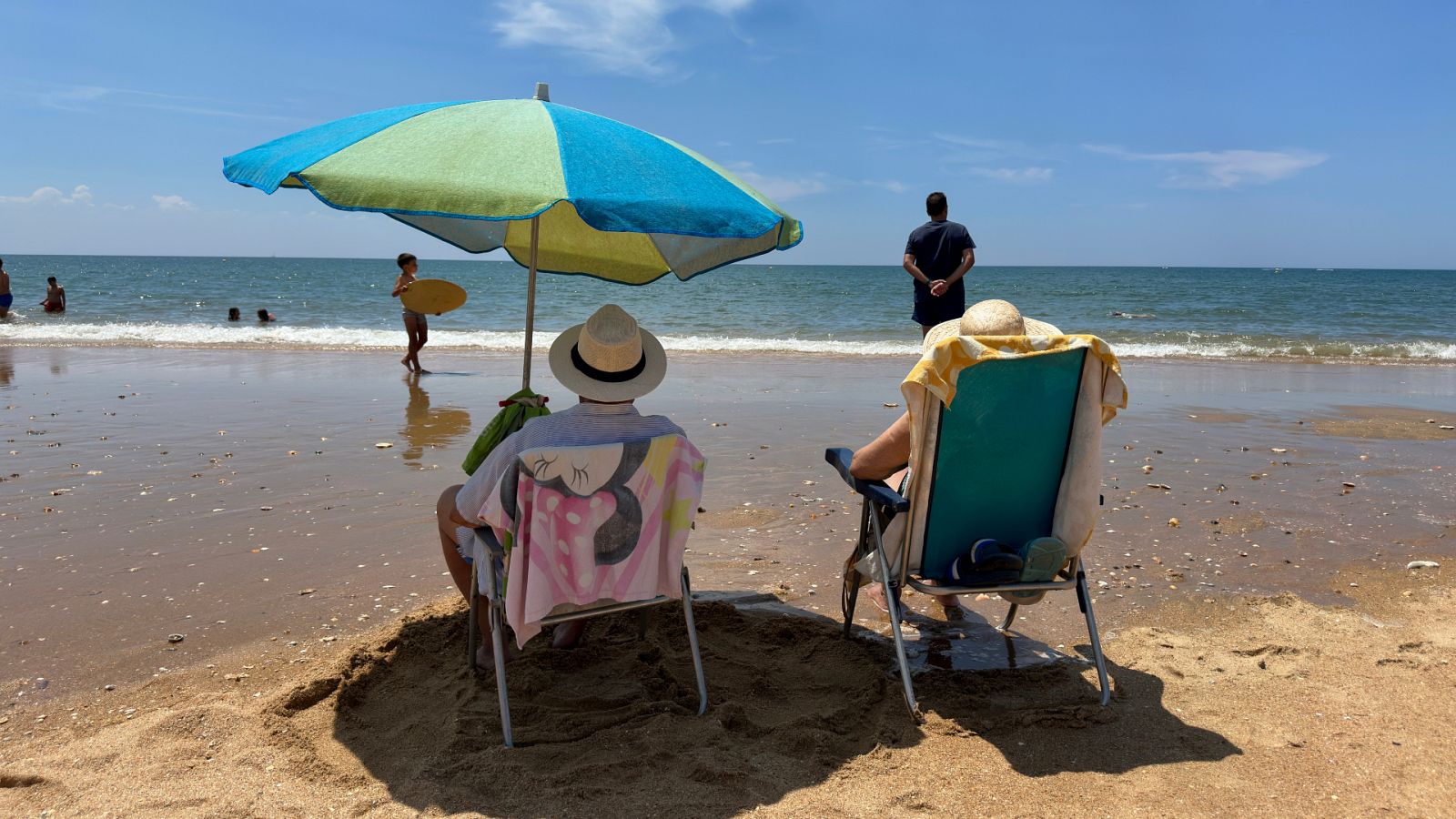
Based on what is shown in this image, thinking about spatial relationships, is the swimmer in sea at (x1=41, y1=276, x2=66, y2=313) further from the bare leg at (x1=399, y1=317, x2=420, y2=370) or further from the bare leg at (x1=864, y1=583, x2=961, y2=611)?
the bare leg at (x1=864, y1=583, x2=961, y2=611)

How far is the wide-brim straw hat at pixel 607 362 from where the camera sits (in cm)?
312

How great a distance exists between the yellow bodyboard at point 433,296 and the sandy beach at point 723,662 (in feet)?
4.29

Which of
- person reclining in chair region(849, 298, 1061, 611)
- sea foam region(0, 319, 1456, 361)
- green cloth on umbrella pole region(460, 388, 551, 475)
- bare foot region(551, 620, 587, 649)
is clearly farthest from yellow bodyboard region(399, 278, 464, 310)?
sea foam region(0, 319, 1456, 361)

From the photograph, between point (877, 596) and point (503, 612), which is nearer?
point (503, 612)

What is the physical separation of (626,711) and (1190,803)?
1.78m

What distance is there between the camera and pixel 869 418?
30.9 feet

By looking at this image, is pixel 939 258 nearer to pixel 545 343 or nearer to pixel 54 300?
pixel 545 343

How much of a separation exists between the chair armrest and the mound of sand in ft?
2.34

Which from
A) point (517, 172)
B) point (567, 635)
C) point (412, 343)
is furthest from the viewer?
point (412, 343)

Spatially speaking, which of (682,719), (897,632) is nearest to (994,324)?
(897,632)

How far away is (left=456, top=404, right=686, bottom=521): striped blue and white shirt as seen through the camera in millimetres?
3020

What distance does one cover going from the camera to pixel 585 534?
10.2ft

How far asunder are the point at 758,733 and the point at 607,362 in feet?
4.37

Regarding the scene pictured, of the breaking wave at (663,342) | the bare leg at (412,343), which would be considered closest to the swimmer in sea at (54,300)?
the breaking wave at (663,342)
